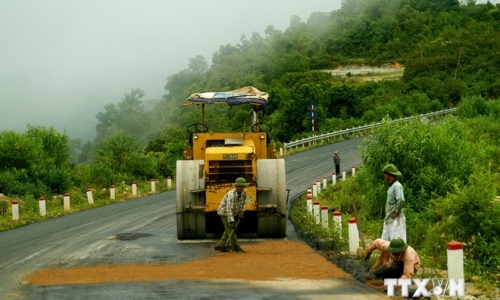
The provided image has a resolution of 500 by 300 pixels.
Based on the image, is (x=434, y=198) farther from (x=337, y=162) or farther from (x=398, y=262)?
(x=337, y=162)

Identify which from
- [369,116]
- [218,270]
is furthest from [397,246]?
[369,116]

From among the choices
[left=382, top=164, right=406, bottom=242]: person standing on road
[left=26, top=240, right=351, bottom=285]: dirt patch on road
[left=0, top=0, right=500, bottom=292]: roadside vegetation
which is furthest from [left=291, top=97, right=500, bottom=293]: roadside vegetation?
[left=26, top=240, right=351, bottom=285]: dirt patch on road

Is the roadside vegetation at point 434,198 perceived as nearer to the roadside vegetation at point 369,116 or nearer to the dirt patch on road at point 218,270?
the roadside vegetation at point 369,116

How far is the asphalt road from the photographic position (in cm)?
1087

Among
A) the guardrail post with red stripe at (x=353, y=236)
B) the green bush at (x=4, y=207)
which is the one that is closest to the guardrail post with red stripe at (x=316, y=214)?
the guardrail post with red stripe at (x=353, y=236)

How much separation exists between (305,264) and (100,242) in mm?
6198

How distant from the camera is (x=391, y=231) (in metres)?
12.4

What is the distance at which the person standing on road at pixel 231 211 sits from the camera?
1573 cm

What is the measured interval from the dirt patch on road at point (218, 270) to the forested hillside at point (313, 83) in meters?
20.1

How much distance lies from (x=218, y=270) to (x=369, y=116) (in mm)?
48588

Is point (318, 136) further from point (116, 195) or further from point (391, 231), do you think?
point (391, 231)

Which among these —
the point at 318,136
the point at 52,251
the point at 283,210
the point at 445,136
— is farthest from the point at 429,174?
the point at 318,136

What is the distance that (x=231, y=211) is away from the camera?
52.1ft

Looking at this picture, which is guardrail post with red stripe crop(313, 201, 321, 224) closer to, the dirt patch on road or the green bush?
the dirt patch on road
